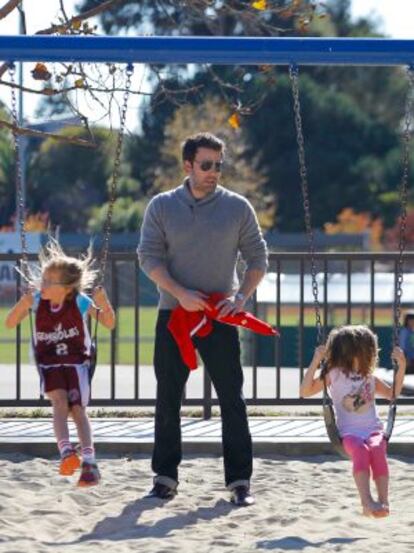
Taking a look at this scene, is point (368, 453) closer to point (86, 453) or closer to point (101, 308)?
point (86, 453)

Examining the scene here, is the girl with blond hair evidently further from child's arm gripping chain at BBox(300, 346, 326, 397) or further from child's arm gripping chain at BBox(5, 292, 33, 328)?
child's arm gripping chain at BBox(300, 346, 326, 397)

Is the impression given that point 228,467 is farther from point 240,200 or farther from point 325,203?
point 325,203

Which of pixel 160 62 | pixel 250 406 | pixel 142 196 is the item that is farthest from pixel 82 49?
pixel 142 196

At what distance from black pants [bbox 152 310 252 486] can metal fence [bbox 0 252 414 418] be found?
238cm

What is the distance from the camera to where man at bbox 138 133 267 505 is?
23.7ft

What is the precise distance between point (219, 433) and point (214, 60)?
275 cm

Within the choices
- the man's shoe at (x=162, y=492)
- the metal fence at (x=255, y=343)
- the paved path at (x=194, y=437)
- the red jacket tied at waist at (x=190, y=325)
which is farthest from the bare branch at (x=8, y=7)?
the man's shoe at (x=162, y=492)

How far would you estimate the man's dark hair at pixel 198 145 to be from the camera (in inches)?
283

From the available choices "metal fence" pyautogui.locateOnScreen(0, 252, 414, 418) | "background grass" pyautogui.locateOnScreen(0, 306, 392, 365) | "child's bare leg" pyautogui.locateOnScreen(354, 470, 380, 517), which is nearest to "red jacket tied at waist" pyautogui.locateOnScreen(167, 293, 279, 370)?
"child's bare leg" pyautogui.locateOnScreen(354, 470, 380, 517)

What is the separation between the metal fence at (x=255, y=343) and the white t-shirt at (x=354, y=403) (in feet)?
10.3

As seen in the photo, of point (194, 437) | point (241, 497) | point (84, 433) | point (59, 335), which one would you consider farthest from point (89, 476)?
point (194, 437)

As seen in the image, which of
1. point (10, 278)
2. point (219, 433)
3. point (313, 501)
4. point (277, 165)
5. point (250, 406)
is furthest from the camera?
point (277, 165)

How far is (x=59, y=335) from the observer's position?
7.09 m

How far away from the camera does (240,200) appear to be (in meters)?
7.30
